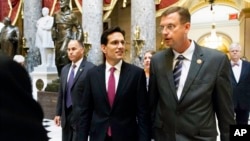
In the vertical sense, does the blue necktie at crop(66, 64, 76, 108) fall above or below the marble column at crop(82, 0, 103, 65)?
below

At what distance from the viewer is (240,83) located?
15.6 ft

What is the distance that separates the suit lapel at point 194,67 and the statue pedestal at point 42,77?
869 centimetres

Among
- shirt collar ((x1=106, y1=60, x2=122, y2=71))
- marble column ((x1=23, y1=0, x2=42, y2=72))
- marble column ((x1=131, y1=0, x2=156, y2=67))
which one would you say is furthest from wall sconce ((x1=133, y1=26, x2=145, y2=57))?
shirt collar ((x1=106, y1=60, x2=122, y2=71))

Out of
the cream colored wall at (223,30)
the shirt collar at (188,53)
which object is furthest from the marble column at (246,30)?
the shirt collar at (188,53)

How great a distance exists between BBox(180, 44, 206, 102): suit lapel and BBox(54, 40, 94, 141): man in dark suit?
60.4 inches

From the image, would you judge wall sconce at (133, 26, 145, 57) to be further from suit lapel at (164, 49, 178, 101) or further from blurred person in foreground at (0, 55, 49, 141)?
blurred person in foreground at (0, 55, 49, 141)

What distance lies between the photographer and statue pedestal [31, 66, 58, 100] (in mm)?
10594

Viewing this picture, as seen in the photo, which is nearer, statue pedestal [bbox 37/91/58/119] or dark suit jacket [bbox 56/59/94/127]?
dark suit jacket [bbox 56/59/94/127]

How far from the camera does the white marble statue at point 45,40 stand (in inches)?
452

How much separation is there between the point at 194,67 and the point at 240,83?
2.66 m

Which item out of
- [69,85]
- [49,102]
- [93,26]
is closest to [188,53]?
[69,85]

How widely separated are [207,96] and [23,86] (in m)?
1.59

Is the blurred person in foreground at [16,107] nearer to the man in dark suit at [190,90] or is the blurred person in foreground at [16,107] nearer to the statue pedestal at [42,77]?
the man in dark suit at [190,90]

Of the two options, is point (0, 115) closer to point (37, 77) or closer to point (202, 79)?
point (202, 79)
